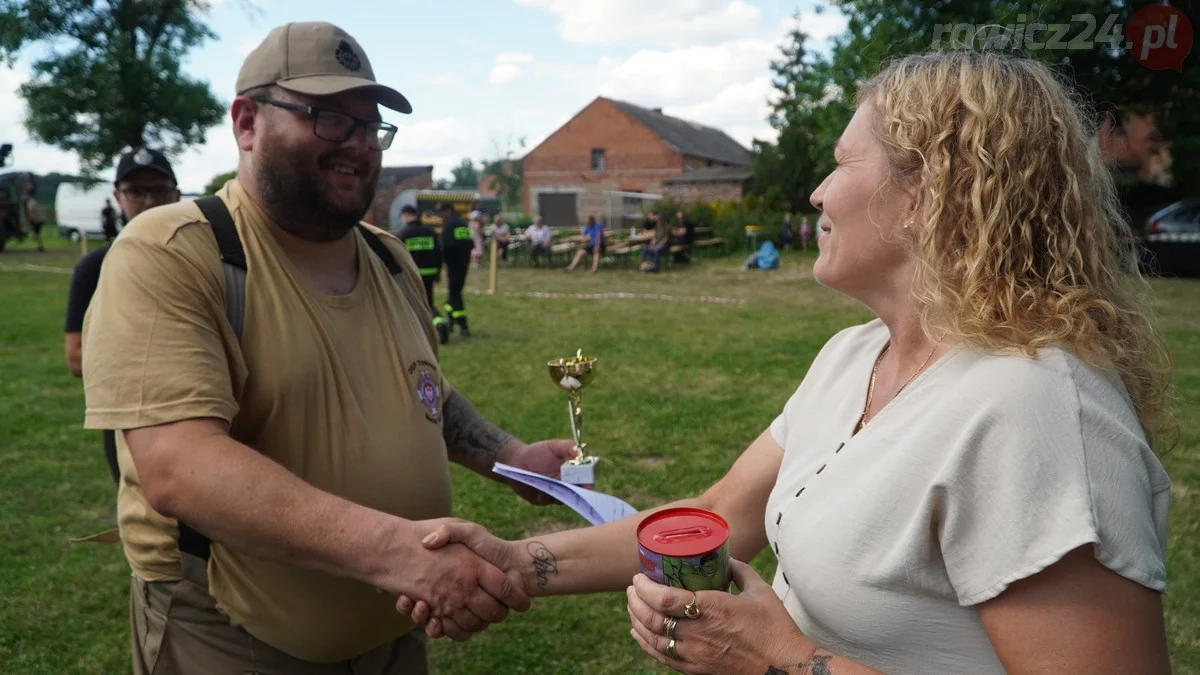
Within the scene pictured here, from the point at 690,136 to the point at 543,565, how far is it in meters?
58.0

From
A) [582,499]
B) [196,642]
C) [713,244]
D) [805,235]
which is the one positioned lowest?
[713,244]

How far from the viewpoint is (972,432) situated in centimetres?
136

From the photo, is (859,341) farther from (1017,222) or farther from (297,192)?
(297,192)

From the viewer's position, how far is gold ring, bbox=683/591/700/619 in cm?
148

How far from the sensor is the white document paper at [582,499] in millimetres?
2449

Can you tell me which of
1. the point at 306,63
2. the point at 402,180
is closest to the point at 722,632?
the point at 306,63

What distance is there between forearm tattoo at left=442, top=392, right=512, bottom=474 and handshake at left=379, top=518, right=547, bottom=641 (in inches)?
25.8

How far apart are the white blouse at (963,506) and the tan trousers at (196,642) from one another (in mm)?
1392

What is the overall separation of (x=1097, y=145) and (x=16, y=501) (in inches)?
268

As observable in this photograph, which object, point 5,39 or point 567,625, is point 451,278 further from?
point 5,39

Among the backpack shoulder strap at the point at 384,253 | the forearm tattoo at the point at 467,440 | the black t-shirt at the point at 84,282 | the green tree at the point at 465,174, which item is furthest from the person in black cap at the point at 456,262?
the green tree at the point at 465,174

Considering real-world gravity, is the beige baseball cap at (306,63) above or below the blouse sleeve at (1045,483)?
above

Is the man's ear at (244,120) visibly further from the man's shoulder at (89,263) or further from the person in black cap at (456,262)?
the person in black cap at (456,262)

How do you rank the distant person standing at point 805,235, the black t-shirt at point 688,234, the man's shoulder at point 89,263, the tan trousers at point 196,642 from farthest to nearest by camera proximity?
the distant person standing at point 805,235 → the black t-shirt at point 688,234 → the man's shoulder at point 89,263 → the tan trousers at point 196,642
